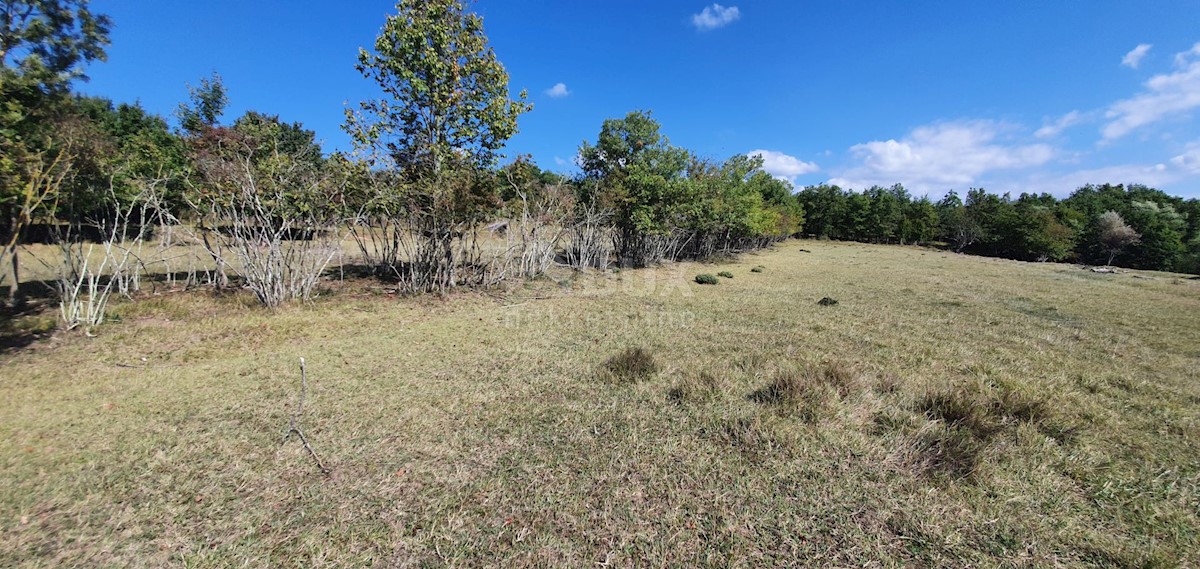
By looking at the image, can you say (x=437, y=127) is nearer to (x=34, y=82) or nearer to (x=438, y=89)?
(x=438, y=89)

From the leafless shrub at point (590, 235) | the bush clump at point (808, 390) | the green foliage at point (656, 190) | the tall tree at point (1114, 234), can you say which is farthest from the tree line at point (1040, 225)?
the bush clump at point (808, 390)

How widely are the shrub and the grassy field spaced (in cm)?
6

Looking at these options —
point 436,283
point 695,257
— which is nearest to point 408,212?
point 436,283

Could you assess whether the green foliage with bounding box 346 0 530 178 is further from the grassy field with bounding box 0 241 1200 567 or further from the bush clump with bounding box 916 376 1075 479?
the bush clump with bounding box 916 376 1075 479

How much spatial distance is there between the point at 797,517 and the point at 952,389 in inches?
132

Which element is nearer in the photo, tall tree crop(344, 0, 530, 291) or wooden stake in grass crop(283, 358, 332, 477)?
wooden stake in grass crop(283, 358, 332, 477)

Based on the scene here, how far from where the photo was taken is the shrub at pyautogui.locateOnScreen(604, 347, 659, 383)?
559 centimetres

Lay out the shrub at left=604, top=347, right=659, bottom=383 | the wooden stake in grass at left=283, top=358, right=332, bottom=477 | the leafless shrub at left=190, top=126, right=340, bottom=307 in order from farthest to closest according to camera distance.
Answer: the leafless shrub at left=190, top=126, right=340, bottom=307 → the shrub at left=604, top=347, right=659, bottom=383 → the wooden stake in grass at left=283, top=358, right=332, bottom=477

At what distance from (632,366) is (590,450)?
2038 mm

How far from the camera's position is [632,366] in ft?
19.1

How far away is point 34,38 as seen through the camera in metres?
5.21

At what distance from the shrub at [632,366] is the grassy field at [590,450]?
0.06 meters

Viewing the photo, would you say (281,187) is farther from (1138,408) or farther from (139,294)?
(1138,408)

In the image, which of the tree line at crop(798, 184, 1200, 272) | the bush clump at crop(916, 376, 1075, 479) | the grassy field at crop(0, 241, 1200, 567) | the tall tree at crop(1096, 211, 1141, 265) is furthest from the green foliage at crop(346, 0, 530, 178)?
the tall tree at crop(1096, 211, 1141, 265)
